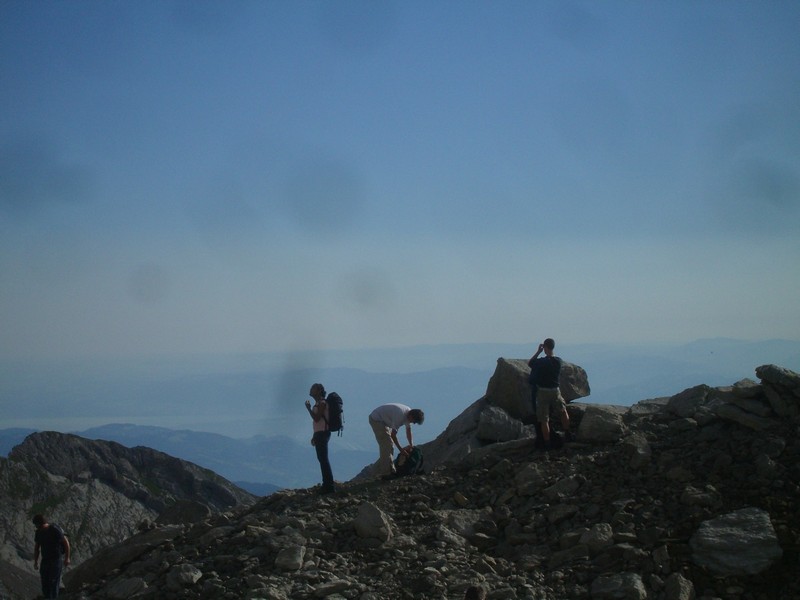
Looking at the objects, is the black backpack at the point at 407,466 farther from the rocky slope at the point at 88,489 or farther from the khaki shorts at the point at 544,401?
the rocky slope at the point at 88,489

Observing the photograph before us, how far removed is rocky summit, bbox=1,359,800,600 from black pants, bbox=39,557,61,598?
36.0 inches

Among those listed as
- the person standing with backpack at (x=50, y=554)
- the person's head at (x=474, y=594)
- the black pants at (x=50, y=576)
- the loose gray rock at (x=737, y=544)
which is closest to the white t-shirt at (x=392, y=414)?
the person's head at (x=474, y=594)

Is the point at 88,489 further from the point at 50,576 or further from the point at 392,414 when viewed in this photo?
the point at 392,414

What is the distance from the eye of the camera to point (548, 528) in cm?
1271

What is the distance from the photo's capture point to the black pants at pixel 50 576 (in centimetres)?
1507

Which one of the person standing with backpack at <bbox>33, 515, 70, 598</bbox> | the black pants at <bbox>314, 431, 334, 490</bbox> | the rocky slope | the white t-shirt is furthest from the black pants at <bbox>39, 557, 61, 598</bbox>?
the rocky slope

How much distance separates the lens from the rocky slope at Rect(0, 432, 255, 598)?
57.1 m

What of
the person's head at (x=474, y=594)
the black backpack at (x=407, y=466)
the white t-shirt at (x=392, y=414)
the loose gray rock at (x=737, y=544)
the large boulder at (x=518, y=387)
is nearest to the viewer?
the person's head at (x=474, y=594)

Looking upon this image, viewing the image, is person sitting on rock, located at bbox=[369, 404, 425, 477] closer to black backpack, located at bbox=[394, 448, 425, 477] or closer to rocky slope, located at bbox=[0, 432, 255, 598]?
black backpack, located at bbox=[394, 448, 425, 477]

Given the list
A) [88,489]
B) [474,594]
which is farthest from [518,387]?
[88,489]

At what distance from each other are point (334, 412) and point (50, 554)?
6.46 m

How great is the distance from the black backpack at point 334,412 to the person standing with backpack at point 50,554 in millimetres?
5899

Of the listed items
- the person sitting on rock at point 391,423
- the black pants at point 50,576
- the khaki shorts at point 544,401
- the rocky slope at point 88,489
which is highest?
the khaki shorts at point 544,401

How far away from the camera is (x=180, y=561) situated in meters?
12.7
